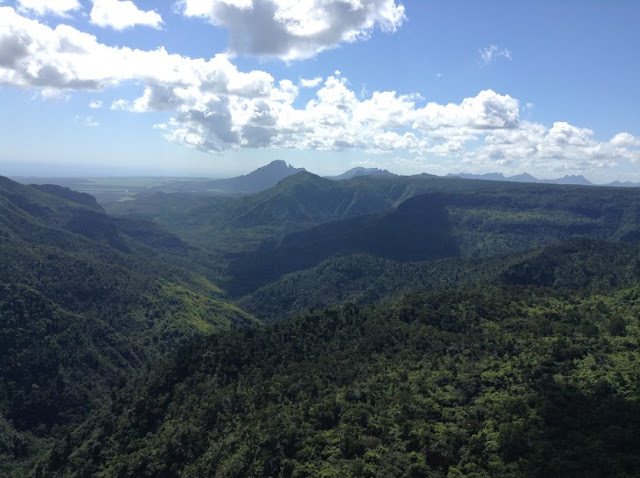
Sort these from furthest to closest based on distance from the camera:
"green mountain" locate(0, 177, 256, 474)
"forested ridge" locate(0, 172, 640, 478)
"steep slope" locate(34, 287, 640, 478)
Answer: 1. "green mountain" locate(0, 177, 256, 474)
2. "forested ridge" locate(0, 172, 640, 478)
3. "steep slope" locate(34, 287, 640, 478)

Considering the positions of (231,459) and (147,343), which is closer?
(231,459)

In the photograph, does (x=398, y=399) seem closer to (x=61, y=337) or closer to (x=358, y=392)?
(x=358, y=392)

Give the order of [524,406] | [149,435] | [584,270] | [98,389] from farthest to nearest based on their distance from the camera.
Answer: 1. [584,270]
2. [98,389]
3. [149,435]
4. [524,406]

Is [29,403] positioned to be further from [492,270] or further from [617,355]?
[492,270]

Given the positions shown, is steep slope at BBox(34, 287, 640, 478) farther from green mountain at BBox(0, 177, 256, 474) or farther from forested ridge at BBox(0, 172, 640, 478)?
green mountain at BBox(0, 177, 256, 474)

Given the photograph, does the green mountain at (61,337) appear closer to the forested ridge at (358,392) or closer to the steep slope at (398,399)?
the forested ridge at (358,392)

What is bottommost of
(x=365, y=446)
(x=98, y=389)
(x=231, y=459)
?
(x=98, y=389)

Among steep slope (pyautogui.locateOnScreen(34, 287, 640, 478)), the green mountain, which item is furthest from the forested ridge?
the green mountain

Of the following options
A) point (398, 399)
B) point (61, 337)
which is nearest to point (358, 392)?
point (398, 399)

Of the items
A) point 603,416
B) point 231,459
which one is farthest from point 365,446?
point 603,416
